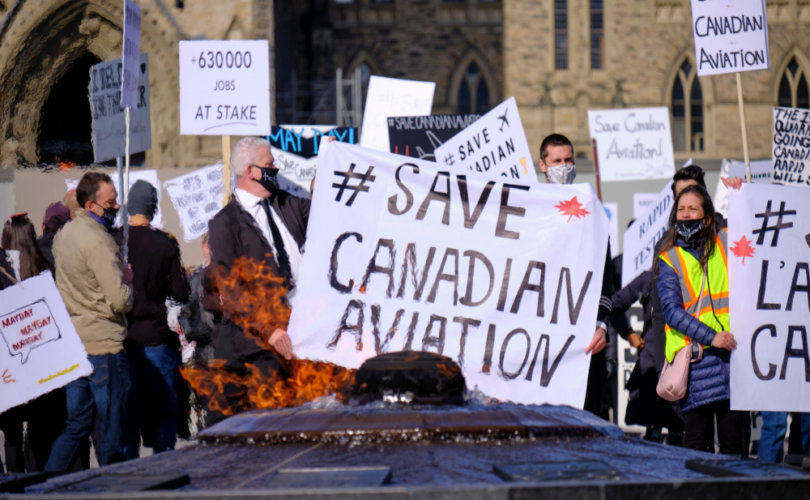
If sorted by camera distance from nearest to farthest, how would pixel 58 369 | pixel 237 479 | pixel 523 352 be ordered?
pixel 237 479, pixel 523 352, pixel 58 369

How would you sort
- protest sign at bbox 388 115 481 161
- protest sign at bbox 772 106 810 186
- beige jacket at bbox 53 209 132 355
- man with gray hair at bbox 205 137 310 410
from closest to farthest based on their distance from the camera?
man with gray hair at bbox 205 137 310 410 → beige jacket at bbox 53 209 132 355 → protest sign at bbox 388 115 481 161 → protest sign at bbox 772 106 810 186

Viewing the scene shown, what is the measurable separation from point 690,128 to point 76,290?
2838 centimetres

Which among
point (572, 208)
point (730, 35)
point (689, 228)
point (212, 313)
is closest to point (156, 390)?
point (212, 313)

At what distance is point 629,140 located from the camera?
64.1 feet

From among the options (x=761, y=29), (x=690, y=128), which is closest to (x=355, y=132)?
(x=761, y=29)

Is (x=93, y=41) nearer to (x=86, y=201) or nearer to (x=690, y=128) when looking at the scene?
(x=690, y=128)

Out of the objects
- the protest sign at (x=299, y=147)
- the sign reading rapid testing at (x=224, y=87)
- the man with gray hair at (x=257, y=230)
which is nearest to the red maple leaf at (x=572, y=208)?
the man with gray hair at (x=257, y=230)

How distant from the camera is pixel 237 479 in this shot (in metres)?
3.17

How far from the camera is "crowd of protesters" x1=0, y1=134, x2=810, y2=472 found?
21.0ft

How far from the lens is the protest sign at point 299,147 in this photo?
14695 mm

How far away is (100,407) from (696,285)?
11.6 ft

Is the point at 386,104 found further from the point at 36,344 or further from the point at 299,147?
the point at 36,344

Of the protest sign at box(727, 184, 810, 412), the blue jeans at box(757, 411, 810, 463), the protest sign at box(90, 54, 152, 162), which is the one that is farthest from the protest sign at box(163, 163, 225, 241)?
the protest sign at box(727, 184, 810, 412)

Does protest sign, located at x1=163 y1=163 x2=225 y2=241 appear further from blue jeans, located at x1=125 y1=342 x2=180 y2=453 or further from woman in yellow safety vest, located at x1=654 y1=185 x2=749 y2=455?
woman in yellow safety vest, located at x1=654 y1=185 x2=749 y2=455
